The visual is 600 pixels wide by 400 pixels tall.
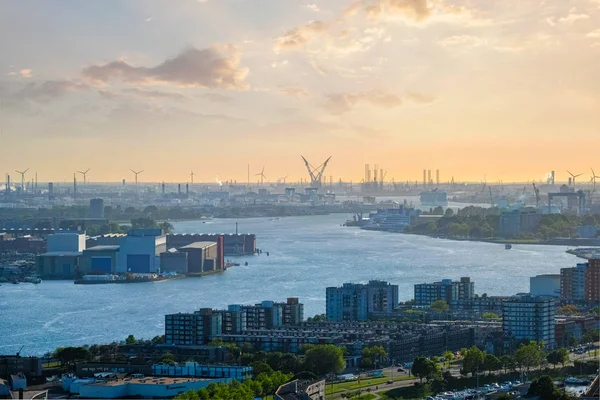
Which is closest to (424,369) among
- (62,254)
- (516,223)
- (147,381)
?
(147,381)

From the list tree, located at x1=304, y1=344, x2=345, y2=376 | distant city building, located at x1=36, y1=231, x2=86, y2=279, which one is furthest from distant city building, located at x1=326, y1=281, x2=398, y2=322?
distant city building, located at x1=36, y1=231, x2=86, y2=279

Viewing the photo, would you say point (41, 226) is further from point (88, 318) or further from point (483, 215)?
point (88, 318)

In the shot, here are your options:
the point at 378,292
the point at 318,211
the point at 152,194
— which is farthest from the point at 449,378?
the point at 152,194

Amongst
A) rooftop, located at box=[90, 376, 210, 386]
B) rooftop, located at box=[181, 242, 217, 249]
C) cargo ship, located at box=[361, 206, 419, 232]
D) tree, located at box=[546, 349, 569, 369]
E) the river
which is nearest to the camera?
rooftop, located at box=[90, 376, 210, 386]

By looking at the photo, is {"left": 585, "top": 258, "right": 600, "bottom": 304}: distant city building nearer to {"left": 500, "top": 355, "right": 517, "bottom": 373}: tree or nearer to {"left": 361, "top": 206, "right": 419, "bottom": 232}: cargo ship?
{"left": 500, "top": 355, "right": 517, "bottom": 373}: tree

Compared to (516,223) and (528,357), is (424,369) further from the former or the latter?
(516,223)

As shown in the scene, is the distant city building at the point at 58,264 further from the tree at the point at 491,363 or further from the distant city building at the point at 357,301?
the tree at the point at 491,363
